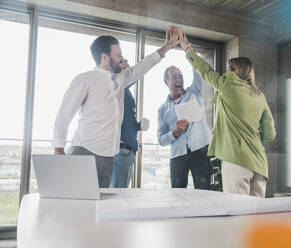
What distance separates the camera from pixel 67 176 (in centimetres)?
66

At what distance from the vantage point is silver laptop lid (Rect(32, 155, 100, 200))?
2.11ft

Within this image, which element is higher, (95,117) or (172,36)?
(172,36)

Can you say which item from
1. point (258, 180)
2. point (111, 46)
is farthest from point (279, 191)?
point (111, 46)

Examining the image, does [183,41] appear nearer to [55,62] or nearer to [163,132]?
[163,132]

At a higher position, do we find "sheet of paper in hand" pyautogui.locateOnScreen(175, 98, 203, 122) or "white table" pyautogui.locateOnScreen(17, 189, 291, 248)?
"sheet of paper in hand" pyautogui.locateOnScreen(175, 98, 203, 122)

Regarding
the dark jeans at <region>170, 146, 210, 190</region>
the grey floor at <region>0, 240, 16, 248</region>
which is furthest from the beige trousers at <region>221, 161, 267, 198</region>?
the grey floor at <region>0, 240, 16, 248</region>

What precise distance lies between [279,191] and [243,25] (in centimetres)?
136

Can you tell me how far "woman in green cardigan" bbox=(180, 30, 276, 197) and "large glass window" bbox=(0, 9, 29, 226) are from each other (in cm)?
120

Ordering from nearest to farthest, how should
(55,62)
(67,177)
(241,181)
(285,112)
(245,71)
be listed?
(67,177), (241,181), (245,71), (55,62), (285,112)

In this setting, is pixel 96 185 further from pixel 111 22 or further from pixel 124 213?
pixel 111 22

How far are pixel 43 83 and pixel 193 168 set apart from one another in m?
1.13

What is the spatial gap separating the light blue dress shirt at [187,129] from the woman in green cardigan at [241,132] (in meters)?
0.32

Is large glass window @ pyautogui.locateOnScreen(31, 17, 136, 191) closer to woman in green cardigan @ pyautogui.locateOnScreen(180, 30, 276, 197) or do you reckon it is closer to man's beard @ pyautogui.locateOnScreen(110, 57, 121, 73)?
man's beard @ pyautogui.locateOnScreen(110, 57, 121, 73)

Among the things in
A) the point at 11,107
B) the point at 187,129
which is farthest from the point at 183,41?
the point at 11,107
